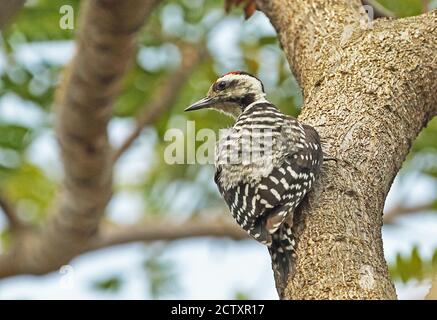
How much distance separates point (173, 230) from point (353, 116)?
3.42 metres

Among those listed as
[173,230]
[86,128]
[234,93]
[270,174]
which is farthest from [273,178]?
[173,230]

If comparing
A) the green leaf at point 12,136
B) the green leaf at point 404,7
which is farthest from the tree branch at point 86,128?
the green leaf at point 404,7

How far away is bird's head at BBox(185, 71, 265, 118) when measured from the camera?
4.31m

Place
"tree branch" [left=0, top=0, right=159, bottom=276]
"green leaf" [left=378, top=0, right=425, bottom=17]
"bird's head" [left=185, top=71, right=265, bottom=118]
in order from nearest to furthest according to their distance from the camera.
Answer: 1. "tree branch" [left=0, top=0, right=159, bottom=276]
2. "bird's head" [left=185, top=71, right=265, bottom=118]
3. "green leaf" [left=378, top=0, right=425, bottom=17]

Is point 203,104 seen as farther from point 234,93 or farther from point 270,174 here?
point 270,174

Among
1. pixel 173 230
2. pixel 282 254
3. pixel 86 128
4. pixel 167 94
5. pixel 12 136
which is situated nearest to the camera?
pixel 282 254

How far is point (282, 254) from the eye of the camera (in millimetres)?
3096

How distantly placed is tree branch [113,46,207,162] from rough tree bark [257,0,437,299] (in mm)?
1927

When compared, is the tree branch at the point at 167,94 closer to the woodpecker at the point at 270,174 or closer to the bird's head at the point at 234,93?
the bird's head at the point at 234,93

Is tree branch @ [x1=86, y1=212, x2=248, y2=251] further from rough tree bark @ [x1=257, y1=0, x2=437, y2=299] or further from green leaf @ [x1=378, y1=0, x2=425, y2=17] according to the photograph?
rough tree bark @ [x1=257, y1=0, x2=437, y2=299]

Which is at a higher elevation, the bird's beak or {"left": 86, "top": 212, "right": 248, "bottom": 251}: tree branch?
the bird's beak

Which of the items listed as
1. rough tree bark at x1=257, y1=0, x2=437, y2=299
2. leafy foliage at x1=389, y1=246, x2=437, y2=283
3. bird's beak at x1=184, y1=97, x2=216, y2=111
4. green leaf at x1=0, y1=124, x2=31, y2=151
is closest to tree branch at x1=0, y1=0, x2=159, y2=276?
bird's beak at x1=184, y1=97, x2=216, y2=111

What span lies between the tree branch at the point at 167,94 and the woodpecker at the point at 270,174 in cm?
220
